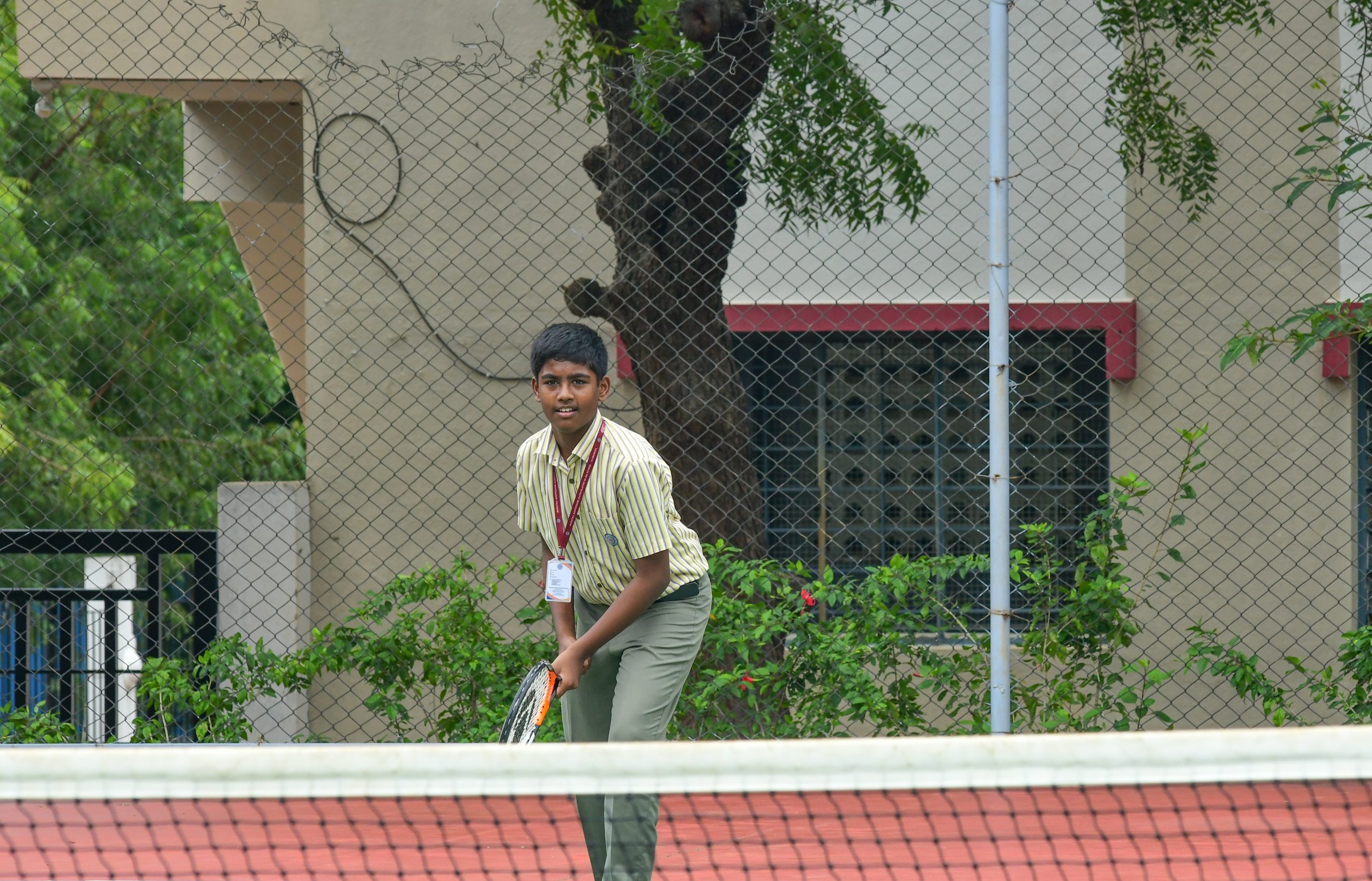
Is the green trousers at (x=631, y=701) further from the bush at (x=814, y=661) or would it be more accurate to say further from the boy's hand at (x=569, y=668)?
the bush at (x=814, y=661)

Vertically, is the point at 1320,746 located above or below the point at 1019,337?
below

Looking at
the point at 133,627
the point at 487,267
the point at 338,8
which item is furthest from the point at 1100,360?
the point at 133,627

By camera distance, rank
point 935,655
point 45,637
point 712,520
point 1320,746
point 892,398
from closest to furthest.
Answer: point 1320,746 → point 935,655 → point 712,520 → point 45,637 → point 892,398

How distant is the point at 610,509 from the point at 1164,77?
4.94 metres

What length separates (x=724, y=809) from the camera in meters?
5.33

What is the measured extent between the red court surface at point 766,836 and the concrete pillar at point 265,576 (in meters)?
1.71

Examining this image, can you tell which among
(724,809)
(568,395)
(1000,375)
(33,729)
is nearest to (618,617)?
(568,395)

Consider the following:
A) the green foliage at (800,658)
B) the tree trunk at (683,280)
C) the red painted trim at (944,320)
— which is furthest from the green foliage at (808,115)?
the green foliage at (800,658)

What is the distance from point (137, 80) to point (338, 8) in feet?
3.81

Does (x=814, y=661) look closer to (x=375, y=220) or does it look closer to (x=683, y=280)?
(x=683, y=280)

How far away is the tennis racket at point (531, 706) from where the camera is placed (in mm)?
3762

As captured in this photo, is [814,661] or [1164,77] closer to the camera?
[814,661]

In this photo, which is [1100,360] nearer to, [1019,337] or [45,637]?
[1019,337]

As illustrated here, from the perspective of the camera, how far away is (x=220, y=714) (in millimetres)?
6105
